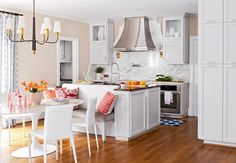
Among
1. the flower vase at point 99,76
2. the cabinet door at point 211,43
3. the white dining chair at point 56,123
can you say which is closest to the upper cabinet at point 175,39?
the flower vase at point 99,76

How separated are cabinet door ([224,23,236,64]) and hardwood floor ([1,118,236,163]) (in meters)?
1.50

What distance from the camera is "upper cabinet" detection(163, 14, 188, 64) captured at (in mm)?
8094

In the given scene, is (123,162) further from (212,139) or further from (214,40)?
(214,40)

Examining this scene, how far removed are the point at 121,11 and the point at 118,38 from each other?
1.28 metres

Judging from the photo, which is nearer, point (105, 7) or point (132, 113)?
point (132, 113)

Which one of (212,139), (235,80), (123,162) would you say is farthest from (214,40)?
(123,162)

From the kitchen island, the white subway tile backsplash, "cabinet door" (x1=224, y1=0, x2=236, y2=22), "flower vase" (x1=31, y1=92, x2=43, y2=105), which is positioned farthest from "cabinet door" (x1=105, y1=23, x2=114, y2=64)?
"cabinet door" (x1=224, y1=0, x2=236, y2=22)

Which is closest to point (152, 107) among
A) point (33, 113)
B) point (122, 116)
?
point (122, 116)

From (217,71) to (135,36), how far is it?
3.64 meters

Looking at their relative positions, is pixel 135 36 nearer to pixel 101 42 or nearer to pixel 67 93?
pixel 101 42

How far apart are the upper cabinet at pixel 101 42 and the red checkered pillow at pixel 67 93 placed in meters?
3.01

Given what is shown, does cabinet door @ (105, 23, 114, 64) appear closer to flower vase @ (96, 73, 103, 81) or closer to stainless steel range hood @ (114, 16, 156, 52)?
flower vase @ (96, 73, 103, 81)

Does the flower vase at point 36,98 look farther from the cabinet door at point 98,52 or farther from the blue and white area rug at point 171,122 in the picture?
the blue and white area rug at point 171,122

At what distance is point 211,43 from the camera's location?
17.0 ft
